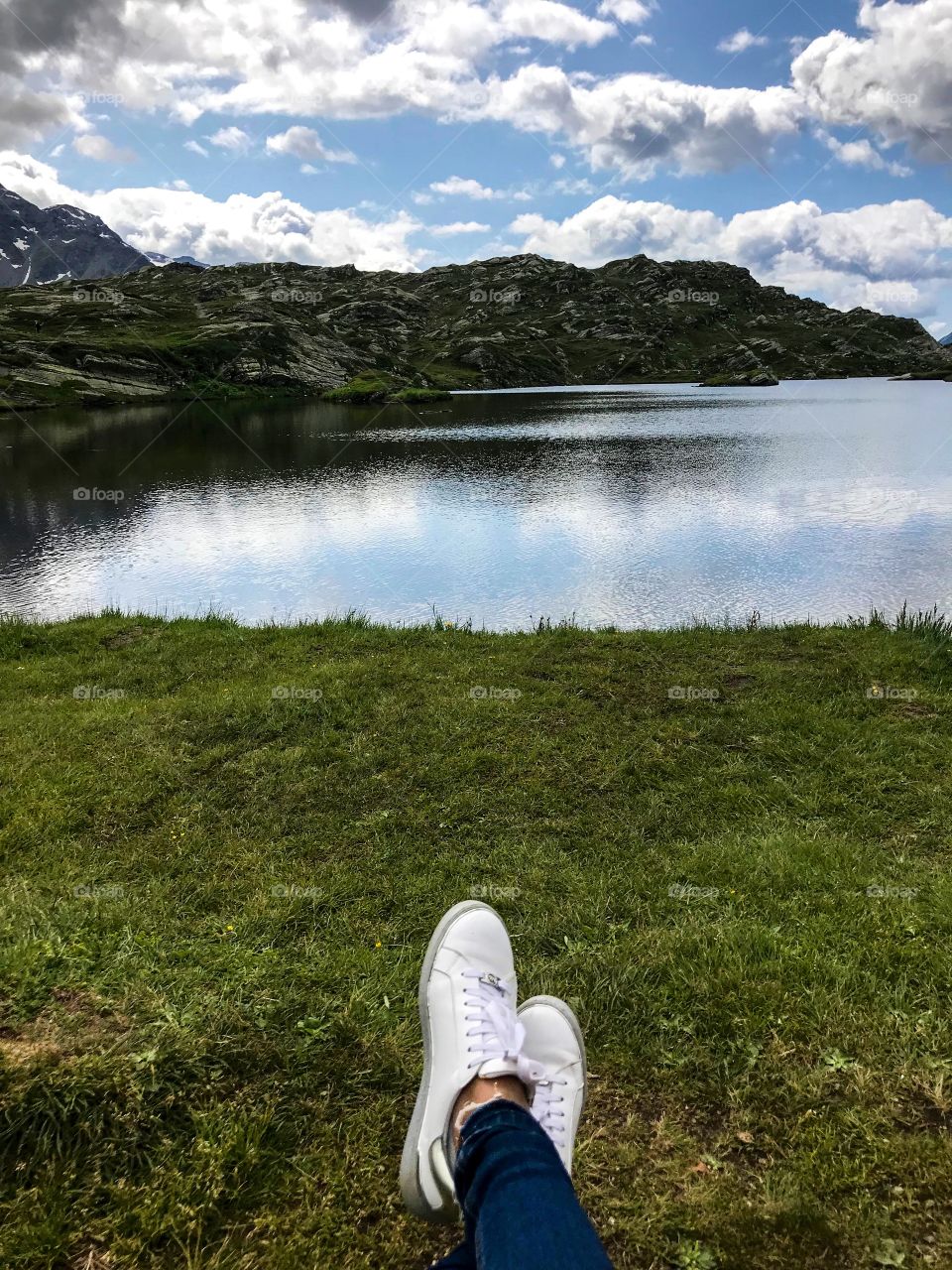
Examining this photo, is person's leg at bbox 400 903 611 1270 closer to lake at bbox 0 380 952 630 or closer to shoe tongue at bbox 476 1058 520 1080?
shoe tongue at bbox 476 1058 520 1080

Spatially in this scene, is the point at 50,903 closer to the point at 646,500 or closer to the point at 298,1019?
the point at 298,1019

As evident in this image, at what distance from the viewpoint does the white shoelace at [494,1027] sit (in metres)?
4.43

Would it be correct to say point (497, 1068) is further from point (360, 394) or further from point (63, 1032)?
point (360, 394)

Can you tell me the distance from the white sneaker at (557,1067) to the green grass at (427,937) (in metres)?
0.45

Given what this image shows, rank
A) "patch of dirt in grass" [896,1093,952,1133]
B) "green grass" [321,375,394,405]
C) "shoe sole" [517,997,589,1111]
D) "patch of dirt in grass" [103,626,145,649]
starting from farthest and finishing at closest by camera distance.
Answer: "green grass" [321,375,394,405]
"patch of dirt in grass" [103,626,145,649]
"shoe sole" [517,997,589,1111]
"patch of dirt in grass" [896,1093,952,1133]

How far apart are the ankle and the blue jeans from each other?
149mm

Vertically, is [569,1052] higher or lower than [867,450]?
lower

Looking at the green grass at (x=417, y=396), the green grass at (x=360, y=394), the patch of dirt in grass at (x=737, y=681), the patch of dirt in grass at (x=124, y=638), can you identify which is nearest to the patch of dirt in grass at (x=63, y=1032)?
the patch of dirt in grass at (x=737, y=681)

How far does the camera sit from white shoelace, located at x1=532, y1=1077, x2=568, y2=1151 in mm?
4290

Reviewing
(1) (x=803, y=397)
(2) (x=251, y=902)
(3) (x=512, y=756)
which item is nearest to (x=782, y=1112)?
(2) (x=251, y=902)

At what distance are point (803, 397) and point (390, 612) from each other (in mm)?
141795

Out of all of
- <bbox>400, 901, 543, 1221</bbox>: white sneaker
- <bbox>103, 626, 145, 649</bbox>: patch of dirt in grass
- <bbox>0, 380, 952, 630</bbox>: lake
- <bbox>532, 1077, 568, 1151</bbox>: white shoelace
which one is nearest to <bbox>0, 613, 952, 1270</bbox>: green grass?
<bbox>532, 1077, 568, 1151</bbox>: white shoelace

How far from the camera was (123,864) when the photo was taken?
8.30 m

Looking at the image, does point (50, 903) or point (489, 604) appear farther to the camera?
point (489, 604)
